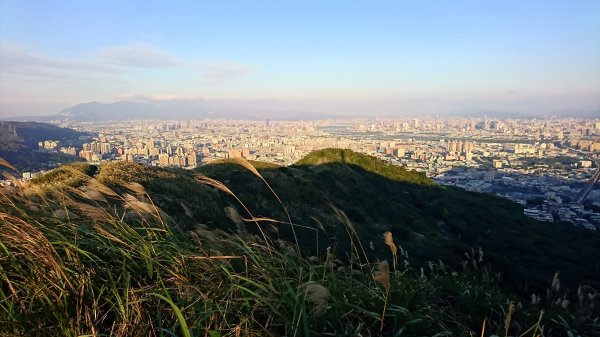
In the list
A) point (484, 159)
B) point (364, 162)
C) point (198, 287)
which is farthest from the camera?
point (484, 159)

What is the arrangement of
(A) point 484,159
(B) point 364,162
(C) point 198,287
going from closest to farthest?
(C) point 198,287, (B) point 364,162, (A) point 484,159

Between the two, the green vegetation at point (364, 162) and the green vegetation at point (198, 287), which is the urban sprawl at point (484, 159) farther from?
the green vegetation at point (198, 287)

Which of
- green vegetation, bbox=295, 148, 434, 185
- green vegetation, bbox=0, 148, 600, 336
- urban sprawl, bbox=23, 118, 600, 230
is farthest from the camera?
urban sprawl, bbox=23, 118, 600, 230

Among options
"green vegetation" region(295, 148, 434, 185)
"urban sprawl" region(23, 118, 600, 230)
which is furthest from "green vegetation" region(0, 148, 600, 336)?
"green vegetation" region(295, 148, 434, 185)

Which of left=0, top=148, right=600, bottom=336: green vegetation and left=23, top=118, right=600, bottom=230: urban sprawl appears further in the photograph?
left=23, top=118, right=600, bottom=230: urban sprawl

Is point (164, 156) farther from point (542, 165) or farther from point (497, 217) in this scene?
point (542, 165)

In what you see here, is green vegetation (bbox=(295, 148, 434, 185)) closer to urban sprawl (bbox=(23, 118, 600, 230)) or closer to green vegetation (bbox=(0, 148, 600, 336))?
urban sprawl (bbox=(23, 118, 600, 230))

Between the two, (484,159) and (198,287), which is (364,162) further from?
(484,159)

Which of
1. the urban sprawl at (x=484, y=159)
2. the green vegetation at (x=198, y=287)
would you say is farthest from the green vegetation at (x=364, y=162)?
the green vegetation at (x=198, y=287)

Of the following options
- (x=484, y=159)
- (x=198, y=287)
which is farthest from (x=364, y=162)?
(x=484, y=159)

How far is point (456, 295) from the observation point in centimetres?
406

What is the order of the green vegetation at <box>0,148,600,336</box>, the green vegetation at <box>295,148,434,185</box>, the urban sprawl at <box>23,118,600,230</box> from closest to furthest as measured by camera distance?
1. the green vegetation at <box>0,148,600,336</box>
2. the green vegetation at <box>295,148,434,185</box>
3. the urban sprawl at <box>23,118,600,230</box>

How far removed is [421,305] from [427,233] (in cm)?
1933

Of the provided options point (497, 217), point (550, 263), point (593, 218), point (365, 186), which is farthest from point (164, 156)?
point (593, 218)
